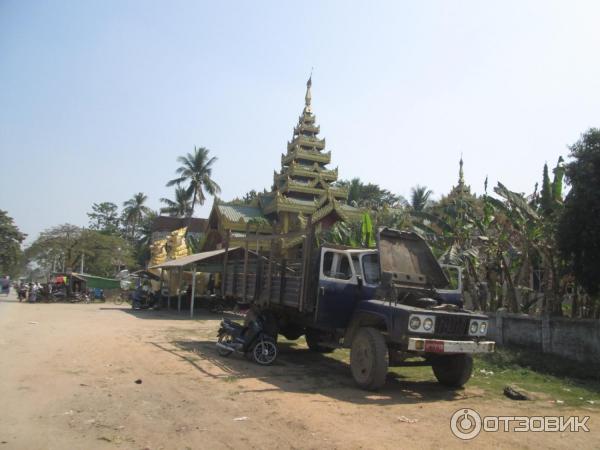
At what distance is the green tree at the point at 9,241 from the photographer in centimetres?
4597

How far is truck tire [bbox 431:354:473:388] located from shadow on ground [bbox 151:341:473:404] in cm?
15

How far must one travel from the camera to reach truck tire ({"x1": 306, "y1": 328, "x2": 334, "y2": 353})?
10304 mm

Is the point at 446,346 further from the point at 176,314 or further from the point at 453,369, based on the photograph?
the point at 176,314

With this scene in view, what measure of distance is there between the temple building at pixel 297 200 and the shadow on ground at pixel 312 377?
19141 mm

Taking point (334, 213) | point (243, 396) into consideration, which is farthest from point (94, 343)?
point (334, 213)

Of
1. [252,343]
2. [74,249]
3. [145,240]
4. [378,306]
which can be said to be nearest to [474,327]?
[378,306]

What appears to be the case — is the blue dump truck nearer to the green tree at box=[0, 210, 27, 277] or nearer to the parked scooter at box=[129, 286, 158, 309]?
the parked scooter at box=[129, 286, 158, 309]

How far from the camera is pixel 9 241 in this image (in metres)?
46.4

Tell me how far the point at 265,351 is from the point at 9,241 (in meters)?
45.9

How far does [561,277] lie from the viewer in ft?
39.4

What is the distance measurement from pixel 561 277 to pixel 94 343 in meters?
11.4

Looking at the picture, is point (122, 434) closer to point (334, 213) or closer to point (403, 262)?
point (403, 262)

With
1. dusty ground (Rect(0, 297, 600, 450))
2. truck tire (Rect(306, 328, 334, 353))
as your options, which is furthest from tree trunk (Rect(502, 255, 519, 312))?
dusty ground (Rect(0, 297, 600, 450))

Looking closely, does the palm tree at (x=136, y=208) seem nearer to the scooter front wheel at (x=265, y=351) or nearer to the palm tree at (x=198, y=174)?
the palm tree at (x=198, y=174)
